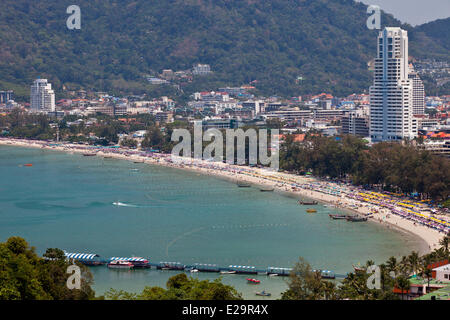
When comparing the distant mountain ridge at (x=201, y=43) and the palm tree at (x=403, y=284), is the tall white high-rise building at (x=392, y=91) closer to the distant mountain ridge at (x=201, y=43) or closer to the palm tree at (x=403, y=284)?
the palm tree at (x=403, y=284)

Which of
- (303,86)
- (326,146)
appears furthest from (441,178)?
(303,86)

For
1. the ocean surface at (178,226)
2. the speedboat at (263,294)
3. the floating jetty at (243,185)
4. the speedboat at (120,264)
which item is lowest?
the speedboat at (263,294)

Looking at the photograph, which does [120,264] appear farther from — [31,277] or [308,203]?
[308,203]

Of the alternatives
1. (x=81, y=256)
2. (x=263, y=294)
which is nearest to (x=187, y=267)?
(x=81, y=256)

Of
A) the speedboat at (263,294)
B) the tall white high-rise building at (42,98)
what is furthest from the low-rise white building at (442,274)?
the tall white high-rise building at (42,98)

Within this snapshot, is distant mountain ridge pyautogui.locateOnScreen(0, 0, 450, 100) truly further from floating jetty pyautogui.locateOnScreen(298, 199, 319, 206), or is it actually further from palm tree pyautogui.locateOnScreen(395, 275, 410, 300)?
palm tree pyautogui.locateOnScreen(395, 275, 410, 300)
